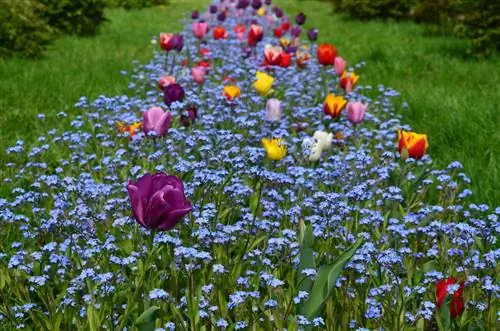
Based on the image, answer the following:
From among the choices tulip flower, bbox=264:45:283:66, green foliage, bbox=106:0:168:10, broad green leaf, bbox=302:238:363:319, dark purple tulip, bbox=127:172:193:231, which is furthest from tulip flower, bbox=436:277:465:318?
green foliage, bbox=106:0:168:10

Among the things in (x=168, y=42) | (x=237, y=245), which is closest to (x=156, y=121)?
(x=237, y=245)

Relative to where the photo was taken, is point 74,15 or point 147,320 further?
point 74,15

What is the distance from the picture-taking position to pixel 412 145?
360 centimetres

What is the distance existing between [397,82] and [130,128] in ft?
12.7

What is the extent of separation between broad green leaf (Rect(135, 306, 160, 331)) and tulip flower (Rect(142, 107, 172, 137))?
5.03ft

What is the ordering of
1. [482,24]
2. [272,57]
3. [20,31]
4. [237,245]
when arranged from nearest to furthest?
[237,245] < [272,57] < [20,31] < [482,24]

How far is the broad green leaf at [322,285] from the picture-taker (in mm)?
2240

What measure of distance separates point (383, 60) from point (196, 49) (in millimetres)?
2458

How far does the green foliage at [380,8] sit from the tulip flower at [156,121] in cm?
1132

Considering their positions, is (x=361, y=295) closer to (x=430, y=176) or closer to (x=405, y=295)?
(x=405, y=295)

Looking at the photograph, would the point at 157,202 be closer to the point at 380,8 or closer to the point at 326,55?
the point at 326,55

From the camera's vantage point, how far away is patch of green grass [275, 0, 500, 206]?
4570mm

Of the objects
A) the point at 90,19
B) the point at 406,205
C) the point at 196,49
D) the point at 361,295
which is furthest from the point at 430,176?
the point at 90,19

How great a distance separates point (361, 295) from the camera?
2.62 m
